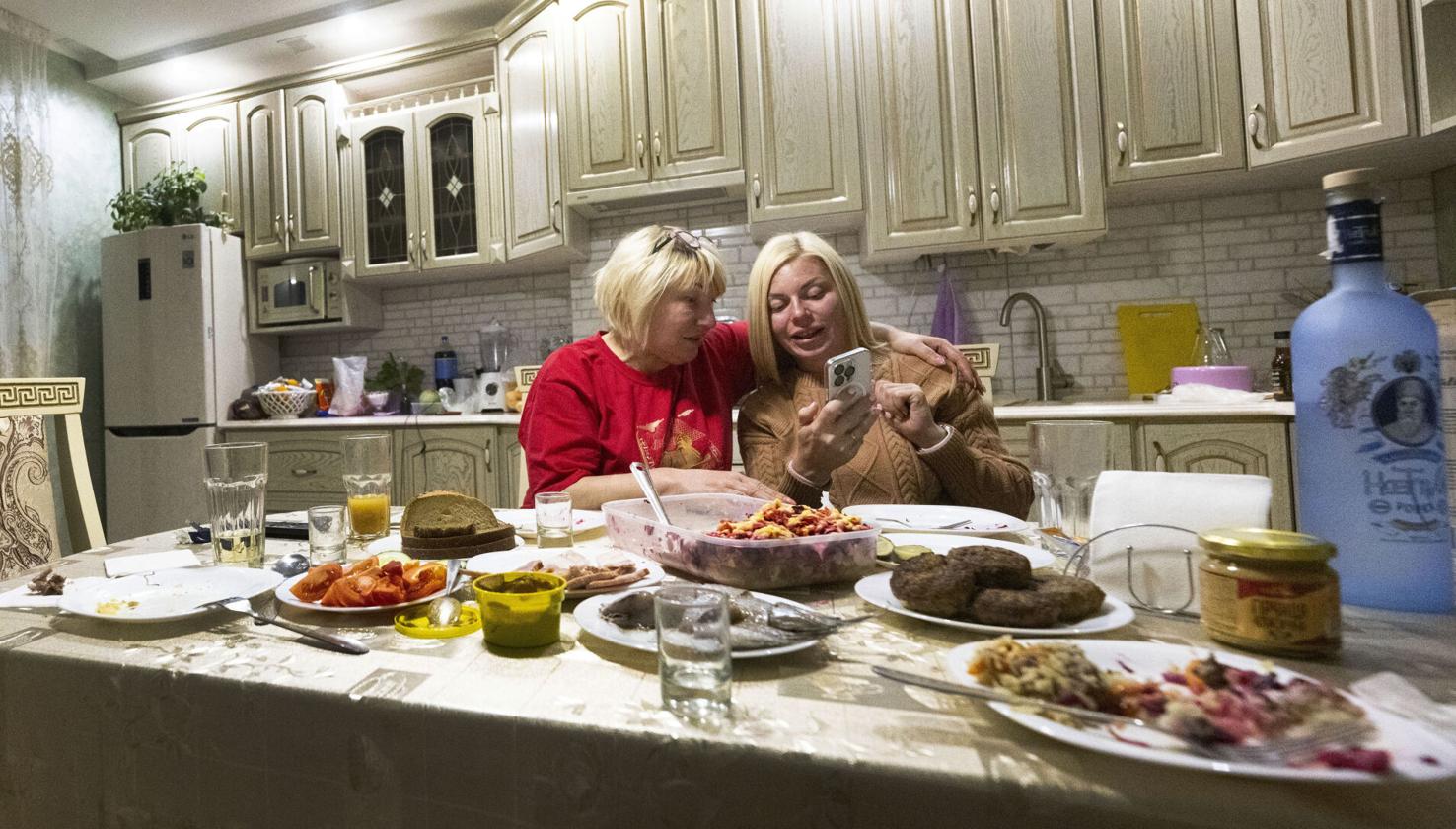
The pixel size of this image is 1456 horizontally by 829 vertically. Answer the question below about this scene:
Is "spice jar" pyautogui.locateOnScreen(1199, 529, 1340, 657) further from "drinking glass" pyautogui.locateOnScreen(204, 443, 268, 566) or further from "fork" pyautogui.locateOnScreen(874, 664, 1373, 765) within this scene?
"drinking glass" pyautogui.locateOnScreen(204, 443, 268, 566)

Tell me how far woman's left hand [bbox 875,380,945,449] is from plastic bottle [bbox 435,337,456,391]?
292cm

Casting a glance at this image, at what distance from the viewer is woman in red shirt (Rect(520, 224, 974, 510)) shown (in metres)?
1.61

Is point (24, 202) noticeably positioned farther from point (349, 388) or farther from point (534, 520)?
point (534, 520)

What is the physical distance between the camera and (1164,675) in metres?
0.50

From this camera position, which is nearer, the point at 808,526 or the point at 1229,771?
the point at 1229,771

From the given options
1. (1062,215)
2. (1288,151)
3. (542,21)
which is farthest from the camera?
(542,21)

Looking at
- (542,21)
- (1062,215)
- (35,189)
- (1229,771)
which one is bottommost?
(1229,771)

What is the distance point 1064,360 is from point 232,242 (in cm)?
436

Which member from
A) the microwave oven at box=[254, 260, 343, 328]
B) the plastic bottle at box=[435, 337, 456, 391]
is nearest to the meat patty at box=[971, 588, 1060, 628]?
the plastic bottle at box=[435, 337, 456, 391]

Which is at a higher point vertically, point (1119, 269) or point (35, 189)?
point (35, 189)

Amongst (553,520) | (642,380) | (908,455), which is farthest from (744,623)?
(642,380)

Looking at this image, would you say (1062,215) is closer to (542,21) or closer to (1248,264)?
(1248,264)

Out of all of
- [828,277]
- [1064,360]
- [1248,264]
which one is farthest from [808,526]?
[1248,264]

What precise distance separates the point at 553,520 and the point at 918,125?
239 centimetres
